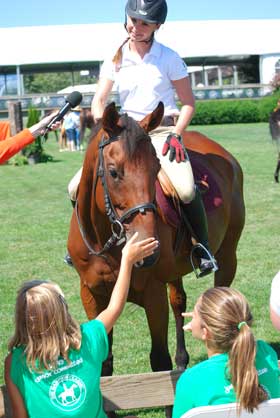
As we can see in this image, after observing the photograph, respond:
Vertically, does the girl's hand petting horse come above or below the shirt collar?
below

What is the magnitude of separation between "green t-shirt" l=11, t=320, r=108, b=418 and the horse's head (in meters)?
1.01

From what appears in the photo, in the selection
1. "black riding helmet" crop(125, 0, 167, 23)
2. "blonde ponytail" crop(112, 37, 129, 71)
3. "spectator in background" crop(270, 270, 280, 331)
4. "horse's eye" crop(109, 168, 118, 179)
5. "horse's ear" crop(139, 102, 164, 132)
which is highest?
"black riding helmet" crop(125, 0, 167, 23)

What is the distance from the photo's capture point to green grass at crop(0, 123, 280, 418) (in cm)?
698

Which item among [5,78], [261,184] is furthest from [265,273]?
[5,78]

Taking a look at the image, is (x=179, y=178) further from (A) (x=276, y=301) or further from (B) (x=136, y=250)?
(A) (x=276, y=301)

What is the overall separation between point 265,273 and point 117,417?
4521 mm

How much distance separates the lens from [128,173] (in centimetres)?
441

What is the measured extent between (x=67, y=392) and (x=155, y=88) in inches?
110

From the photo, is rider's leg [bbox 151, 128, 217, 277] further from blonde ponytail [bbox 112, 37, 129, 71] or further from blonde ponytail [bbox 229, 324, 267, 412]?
blonde ponytail [bbox 229, 324, 267, 412]

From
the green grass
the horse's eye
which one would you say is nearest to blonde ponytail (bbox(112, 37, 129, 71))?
the horse's eye

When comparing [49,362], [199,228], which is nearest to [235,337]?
[49,362]

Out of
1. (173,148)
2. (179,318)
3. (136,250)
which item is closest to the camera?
(136,250)

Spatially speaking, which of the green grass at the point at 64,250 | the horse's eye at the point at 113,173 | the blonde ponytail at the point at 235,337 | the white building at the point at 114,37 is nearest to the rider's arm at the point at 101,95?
the horse's eye at the point at 113,173

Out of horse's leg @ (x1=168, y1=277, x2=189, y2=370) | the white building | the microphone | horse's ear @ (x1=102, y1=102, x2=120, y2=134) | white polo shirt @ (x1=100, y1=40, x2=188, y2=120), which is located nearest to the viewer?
horse's ear @ (x1=102, y1=102, x2=120, y2=134)
